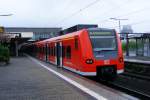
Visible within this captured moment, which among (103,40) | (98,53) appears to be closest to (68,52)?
(103,40)

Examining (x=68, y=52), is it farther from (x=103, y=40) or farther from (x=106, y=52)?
(x=106, y=52)

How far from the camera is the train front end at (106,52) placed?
756 inches

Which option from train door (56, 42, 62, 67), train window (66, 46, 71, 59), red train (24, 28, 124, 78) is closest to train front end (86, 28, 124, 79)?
red train (24, 28, 124, 78)

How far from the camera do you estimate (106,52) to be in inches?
765

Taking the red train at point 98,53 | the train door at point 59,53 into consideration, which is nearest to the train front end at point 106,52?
the red train at point 98,53

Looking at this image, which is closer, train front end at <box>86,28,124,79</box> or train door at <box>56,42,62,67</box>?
train front end at <box>86,28,124,79</box>

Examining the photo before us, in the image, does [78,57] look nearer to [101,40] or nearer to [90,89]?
[101,40]

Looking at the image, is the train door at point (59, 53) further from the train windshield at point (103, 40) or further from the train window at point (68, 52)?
the train windshield at point (103, 40)

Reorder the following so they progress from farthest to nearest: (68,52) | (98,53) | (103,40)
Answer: (68,52) → (103,40) → (98,53)

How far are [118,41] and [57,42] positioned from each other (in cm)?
867

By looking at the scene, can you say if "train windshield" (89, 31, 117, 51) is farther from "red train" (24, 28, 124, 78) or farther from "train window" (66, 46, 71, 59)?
"train window" (66, 46, 71, 59)

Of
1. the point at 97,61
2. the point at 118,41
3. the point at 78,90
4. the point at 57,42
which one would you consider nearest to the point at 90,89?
the point at 78,90

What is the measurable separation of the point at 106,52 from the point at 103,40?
75 centimetres

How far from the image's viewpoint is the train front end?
19.2 meters
